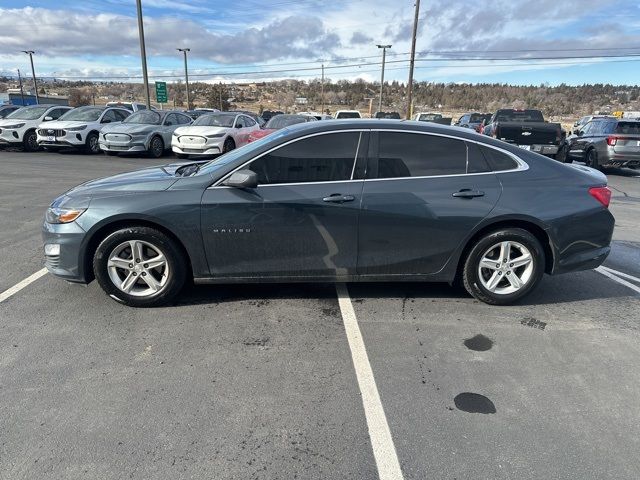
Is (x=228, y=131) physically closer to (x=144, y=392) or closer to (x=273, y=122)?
(x=273, y=122)

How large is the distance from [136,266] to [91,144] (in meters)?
14.9

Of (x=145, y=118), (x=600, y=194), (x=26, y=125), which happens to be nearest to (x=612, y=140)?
(x=600, y=194)

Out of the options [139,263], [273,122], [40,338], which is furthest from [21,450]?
[273,122]

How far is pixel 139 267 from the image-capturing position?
3.96 m

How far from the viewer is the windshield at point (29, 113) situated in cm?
1782

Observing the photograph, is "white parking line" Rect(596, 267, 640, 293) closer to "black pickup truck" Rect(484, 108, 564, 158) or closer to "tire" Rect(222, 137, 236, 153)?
"black pickup truck" Rect(484, 108, 564, 158)

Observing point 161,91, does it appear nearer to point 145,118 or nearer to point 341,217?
point 145,118

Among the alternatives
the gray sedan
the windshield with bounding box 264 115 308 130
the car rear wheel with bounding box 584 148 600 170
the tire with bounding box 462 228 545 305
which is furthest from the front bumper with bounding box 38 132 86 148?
the car rear wheel with bounding box 584 148 600 170

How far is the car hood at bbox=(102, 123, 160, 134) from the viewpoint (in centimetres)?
1571

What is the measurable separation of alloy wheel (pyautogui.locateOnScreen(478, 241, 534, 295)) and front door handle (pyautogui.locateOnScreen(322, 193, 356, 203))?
1313 millimetres

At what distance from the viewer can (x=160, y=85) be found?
34688 millimetres

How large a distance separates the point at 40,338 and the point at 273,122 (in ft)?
45.7

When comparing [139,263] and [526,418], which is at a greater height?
[139,263]

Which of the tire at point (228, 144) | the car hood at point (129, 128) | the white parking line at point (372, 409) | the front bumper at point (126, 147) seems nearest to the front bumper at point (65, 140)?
the car hood at point (129, 128)
